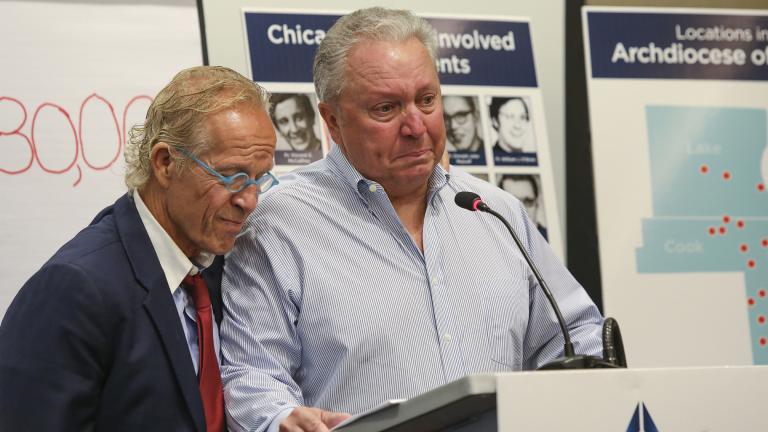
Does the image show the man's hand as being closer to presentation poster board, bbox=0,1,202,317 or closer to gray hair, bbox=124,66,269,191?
gray hair, bbox=124,66,269,191

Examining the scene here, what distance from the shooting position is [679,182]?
13.5ft

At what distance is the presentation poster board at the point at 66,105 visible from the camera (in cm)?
323

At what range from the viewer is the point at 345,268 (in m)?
2.53

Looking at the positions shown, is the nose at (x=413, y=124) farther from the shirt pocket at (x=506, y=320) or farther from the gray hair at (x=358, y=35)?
the shirt pocket at (x=506, y=320)

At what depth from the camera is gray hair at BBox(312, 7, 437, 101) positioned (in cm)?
264

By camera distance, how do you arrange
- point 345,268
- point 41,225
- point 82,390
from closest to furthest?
point 82,390 → point 345,268 → point 41,225

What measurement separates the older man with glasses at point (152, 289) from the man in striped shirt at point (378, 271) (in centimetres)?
14

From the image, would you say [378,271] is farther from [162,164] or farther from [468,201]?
[162,164]

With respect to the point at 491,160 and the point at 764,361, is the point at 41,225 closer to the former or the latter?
the point at 491,160

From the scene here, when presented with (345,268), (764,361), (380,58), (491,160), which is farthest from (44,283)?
(764,361)

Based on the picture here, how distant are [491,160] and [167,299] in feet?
6.19

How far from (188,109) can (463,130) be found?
1753mm

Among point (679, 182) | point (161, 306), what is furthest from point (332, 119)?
point (679, 182)

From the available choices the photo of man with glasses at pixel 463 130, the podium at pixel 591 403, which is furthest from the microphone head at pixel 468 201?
the photo of man with glasses at pixel 463 130
